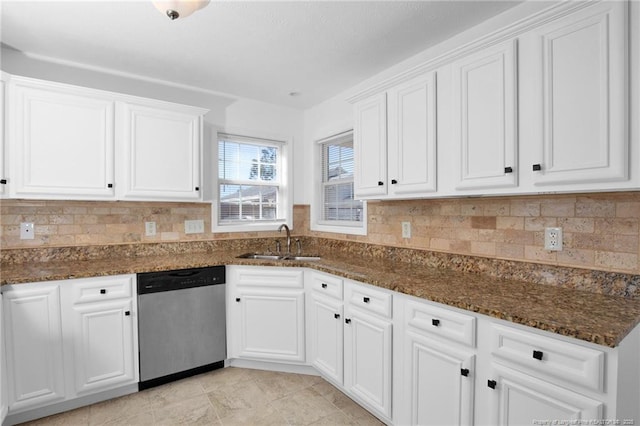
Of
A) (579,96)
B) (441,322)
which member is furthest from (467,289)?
(579,96)

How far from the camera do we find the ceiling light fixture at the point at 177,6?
1.22 meters

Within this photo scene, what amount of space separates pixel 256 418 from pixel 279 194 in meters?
2.18

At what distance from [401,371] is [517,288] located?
0.76 m

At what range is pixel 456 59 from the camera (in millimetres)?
1836

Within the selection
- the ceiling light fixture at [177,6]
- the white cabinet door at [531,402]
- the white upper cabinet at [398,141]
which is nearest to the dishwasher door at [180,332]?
the white upper cabinet at [398,141]

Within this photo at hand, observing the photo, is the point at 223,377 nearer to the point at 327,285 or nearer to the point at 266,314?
the point at 266,314

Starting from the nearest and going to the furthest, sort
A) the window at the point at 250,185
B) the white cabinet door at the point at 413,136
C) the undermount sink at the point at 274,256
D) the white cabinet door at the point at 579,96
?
the white cabinet door at the point at 579,96 → the white cabinet door at the point at 413,136 → the undermount sink at the point at 274,256 → the window at the point at 250,185

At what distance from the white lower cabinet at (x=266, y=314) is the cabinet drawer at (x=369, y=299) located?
0.55 m

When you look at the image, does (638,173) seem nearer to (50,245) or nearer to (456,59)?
(456,59)

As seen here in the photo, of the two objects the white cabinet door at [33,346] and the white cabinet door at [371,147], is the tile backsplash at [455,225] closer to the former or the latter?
the white cabinet door at [371,147]

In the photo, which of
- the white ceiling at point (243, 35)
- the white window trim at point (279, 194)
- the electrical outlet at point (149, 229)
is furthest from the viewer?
the white window trim at point (279, 194)

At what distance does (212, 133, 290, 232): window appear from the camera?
334 cm

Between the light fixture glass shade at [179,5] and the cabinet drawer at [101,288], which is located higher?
the light fixture glass shade at [179,5]

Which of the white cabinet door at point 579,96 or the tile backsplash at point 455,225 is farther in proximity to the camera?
the tile backsplash at point 455,225
